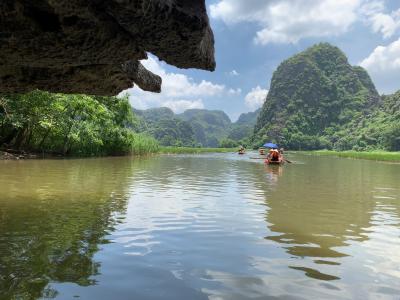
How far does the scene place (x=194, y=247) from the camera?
669 cm

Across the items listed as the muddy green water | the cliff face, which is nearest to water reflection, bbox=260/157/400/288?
the muddy green water

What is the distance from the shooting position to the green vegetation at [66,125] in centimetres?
3080

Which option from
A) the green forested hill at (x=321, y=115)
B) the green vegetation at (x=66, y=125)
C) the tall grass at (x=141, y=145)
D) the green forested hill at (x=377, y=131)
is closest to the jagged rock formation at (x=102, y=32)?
the green vegetation at (x=66, y=125)

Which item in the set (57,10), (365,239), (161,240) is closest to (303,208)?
(365,239)

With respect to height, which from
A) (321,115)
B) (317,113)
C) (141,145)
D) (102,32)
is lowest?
(141,145)

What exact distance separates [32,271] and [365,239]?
5.99 metres

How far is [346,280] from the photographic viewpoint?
5246 millimetres

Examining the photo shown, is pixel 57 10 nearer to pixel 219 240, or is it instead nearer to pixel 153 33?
pixel 153 33

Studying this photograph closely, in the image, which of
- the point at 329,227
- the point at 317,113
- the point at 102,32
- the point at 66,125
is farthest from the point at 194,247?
the point at 317,113

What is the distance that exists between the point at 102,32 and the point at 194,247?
378 cm

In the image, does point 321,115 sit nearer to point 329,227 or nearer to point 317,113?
point 317,113

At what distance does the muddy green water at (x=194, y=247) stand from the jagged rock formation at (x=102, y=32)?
2.99 meters

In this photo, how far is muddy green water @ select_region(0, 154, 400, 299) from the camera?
482 cm

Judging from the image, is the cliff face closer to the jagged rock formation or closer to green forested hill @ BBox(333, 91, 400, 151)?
green forested hill @ BBox(333, 91, 400, 151)
